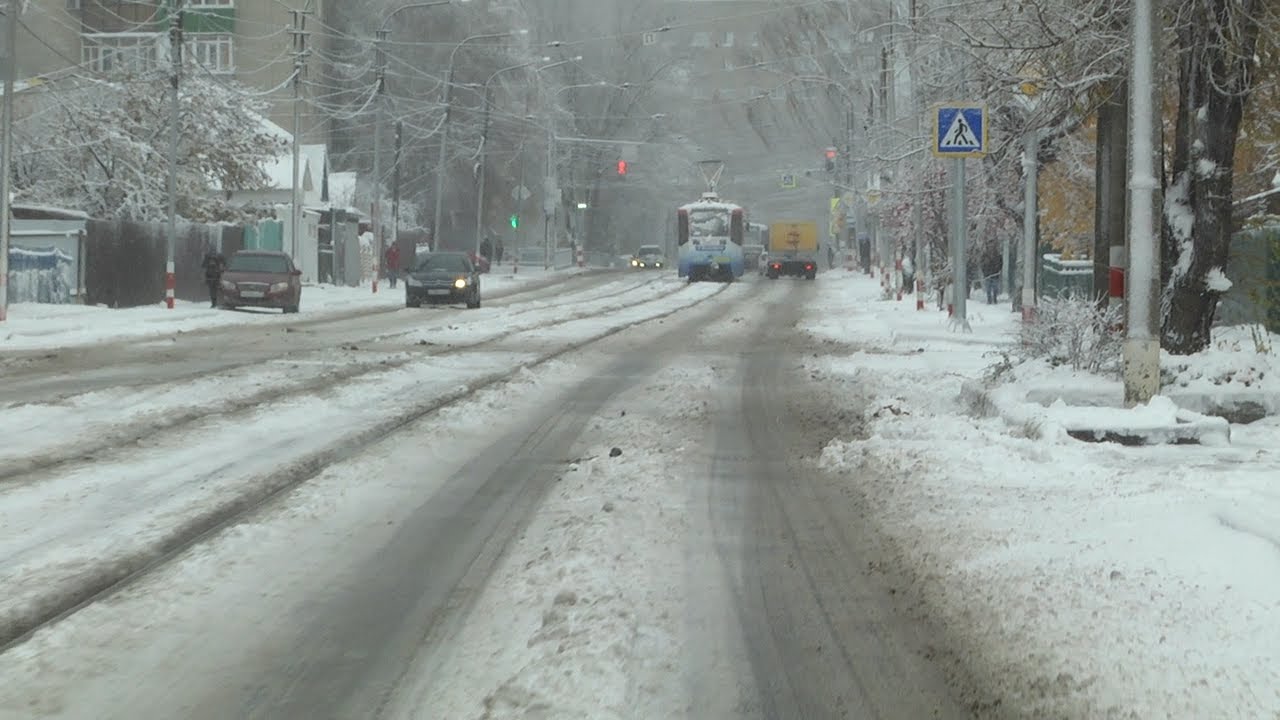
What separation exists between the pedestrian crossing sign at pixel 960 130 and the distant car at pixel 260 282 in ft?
68.5

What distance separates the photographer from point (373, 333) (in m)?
29.7

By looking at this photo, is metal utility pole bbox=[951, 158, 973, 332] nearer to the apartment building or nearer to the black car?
the black car

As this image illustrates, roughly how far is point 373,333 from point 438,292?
13.1m

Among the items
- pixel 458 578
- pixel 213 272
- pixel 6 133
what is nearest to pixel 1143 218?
pixel 458 578

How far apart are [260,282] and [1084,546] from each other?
1325 inches

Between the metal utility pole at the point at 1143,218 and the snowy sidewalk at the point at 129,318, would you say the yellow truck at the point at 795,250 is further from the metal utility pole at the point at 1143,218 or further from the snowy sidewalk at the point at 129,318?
the metal utility pole at the point at 1143,218

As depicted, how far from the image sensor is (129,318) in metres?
34.3

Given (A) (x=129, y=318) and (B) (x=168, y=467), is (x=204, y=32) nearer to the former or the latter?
(A) (x=129, y=318)

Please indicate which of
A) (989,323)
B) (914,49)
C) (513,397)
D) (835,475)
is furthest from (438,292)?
(835,475)

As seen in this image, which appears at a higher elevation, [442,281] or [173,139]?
[173,139]

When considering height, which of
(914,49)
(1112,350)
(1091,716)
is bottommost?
(1091,716)

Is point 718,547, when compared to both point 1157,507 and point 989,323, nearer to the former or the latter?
point 1157,507

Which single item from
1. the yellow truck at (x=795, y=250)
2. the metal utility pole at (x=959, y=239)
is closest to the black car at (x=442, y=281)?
the metal utility pole at (x=959, y=239)

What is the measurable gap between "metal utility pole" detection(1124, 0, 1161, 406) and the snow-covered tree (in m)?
39.0
